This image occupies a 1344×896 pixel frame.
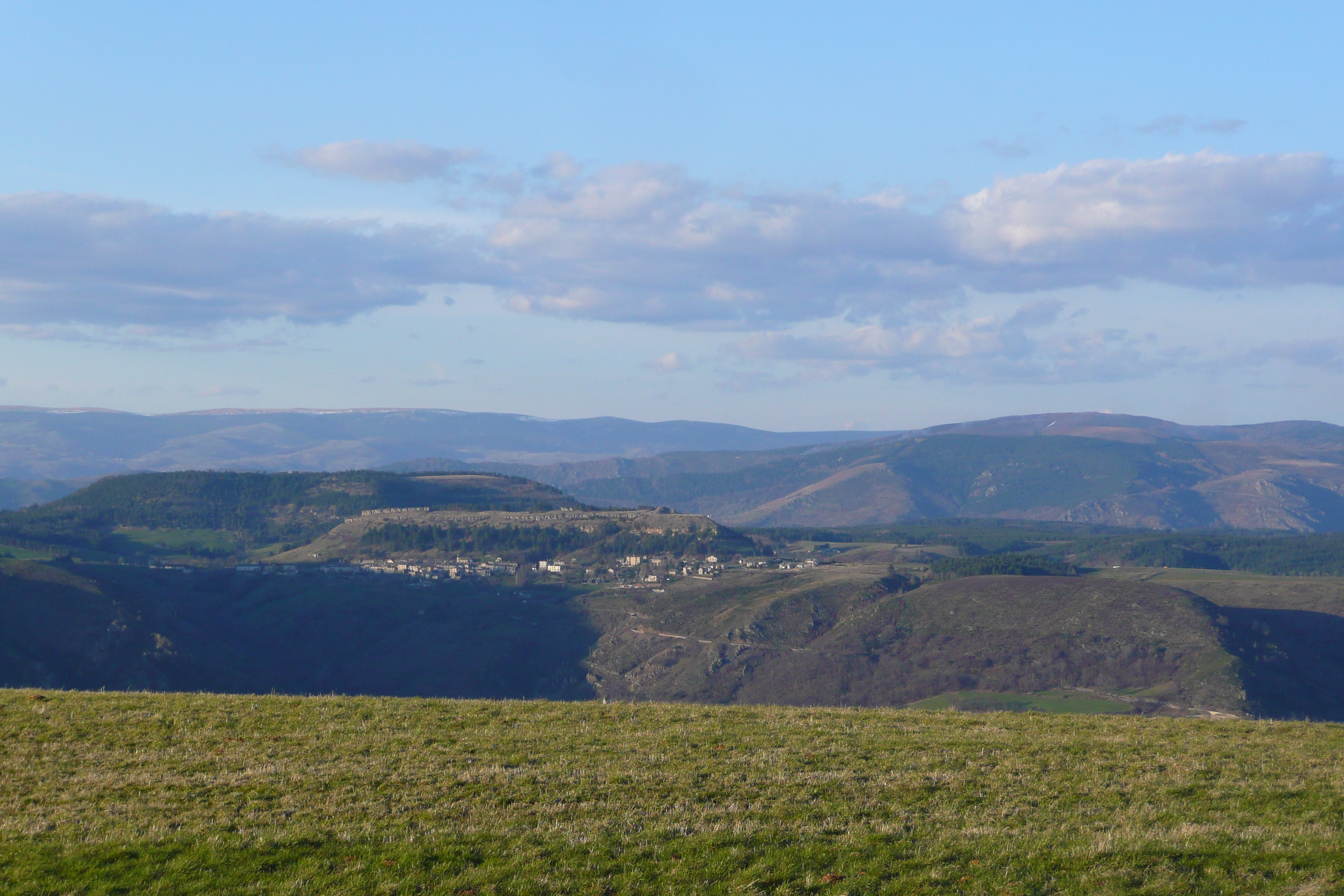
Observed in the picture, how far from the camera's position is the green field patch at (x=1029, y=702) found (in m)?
144

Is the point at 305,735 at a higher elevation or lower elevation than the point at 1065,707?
higher

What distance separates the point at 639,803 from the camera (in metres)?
21.8

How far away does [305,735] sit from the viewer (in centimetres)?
2867

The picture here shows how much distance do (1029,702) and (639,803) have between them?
144m

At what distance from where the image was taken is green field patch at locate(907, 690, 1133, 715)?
144 m

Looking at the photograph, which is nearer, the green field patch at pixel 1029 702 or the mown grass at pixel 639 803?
the mown grass at pixel 639 803

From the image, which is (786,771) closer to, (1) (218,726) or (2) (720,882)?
(2) (720,882)

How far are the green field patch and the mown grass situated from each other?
118 m

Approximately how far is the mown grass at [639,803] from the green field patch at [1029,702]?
11808 centimetres

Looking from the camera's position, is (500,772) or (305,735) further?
(305,735)

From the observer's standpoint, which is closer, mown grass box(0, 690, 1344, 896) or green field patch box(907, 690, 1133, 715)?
mown grass box(0, 690, 1344, 896)

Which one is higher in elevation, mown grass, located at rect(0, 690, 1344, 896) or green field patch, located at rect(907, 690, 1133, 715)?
mown grass, located at rect(0, 690, 1344, 896)

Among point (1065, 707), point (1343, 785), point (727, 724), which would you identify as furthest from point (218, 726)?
point (1065, 707)

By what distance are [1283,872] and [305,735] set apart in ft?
77.5
